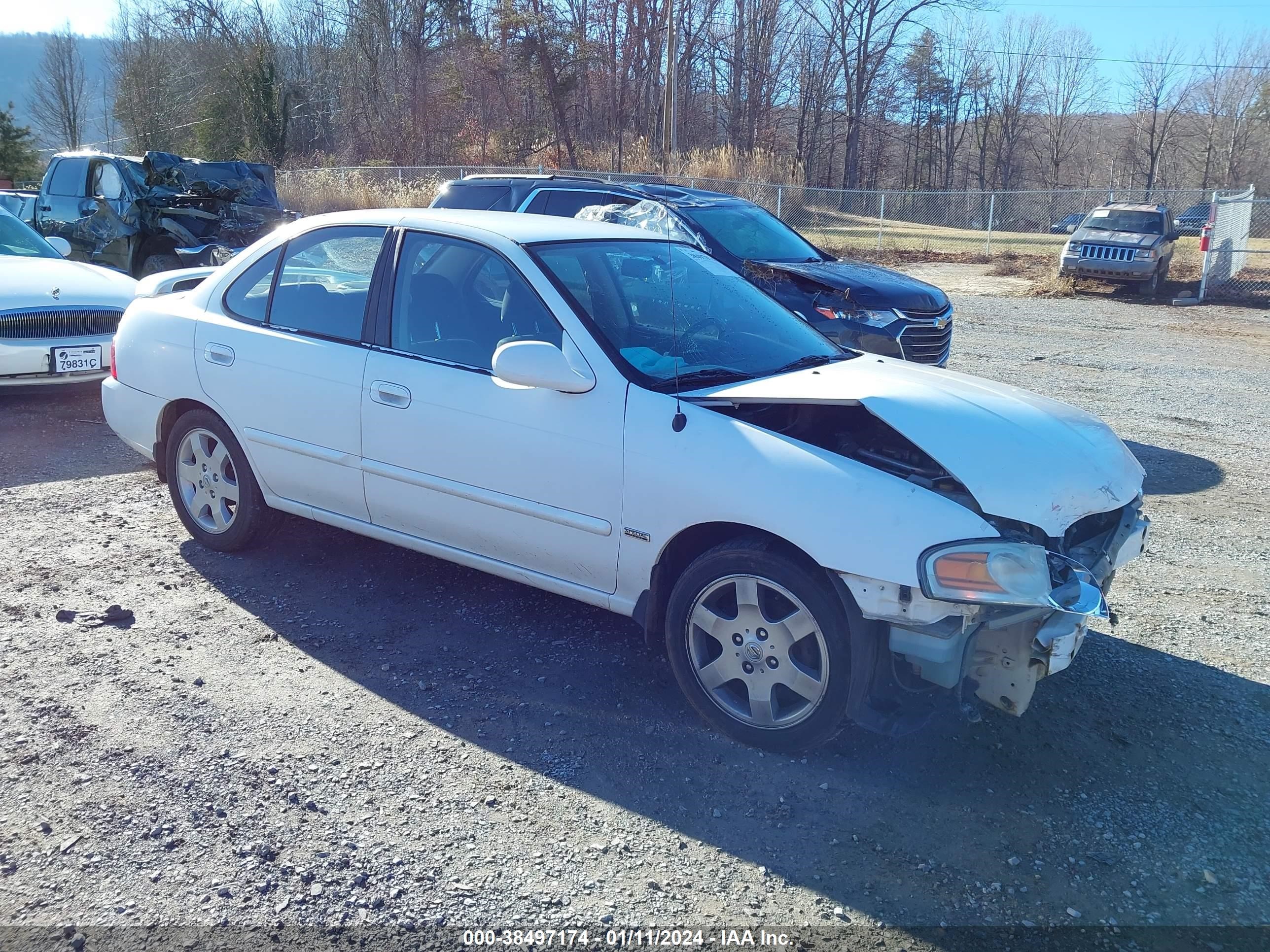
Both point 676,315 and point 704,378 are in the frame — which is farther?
point 676,315

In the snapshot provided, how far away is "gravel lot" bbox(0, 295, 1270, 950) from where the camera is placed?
2.77 meters

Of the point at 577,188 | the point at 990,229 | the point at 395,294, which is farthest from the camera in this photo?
the point at 990,229

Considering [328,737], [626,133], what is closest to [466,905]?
[328,737]

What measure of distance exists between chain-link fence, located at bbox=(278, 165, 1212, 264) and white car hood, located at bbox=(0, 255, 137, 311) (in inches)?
661

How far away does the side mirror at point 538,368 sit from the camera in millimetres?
3662

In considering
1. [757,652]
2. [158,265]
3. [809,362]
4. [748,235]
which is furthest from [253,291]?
[158,265]

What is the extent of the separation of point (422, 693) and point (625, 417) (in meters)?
1.30

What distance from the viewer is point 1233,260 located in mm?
19188

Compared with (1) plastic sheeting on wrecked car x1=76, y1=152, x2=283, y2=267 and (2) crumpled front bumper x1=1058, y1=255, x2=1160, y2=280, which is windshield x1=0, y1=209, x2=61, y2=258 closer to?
(1) plastic sheeting on wrecked car x1=76, y1=152, x2=283, y2=267

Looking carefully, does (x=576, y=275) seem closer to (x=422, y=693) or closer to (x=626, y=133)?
(x=422, y=693)

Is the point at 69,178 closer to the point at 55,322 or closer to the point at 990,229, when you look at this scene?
the point at 55,322

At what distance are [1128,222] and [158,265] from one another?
1694 centimetres

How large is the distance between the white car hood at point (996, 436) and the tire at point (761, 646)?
0.59m

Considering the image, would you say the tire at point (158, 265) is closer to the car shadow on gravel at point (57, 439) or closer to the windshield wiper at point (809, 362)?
the car shadow on gravel at point (57, 439)
